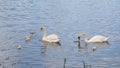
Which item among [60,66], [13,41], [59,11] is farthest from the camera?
[59,11]

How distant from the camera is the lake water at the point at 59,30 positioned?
13656mm

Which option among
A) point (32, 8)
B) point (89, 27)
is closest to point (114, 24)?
point (89, 27)

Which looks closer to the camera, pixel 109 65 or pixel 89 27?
pixel 109 65

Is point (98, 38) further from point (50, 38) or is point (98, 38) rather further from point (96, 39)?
point (50, 38)

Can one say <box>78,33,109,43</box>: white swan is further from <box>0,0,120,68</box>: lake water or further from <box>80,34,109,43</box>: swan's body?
<box>0,0,120,68</box>: lake water

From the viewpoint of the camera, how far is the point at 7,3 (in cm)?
2748

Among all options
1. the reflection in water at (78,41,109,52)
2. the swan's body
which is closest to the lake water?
the reflection in water at (78,41,109,52)

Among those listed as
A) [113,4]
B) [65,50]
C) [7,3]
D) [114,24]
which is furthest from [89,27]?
[7,3]

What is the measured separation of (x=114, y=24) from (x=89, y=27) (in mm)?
1463

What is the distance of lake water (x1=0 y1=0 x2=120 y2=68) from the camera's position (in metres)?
13.7

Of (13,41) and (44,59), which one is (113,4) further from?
(44,59)

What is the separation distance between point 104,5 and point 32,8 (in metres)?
4.85

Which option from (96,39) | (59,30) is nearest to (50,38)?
(59,30)

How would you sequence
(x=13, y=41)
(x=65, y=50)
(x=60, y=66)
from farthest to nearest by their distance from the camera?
1. (x=13, y=41)
2. (x=65, y=50)
3. (x=60, y=66)
